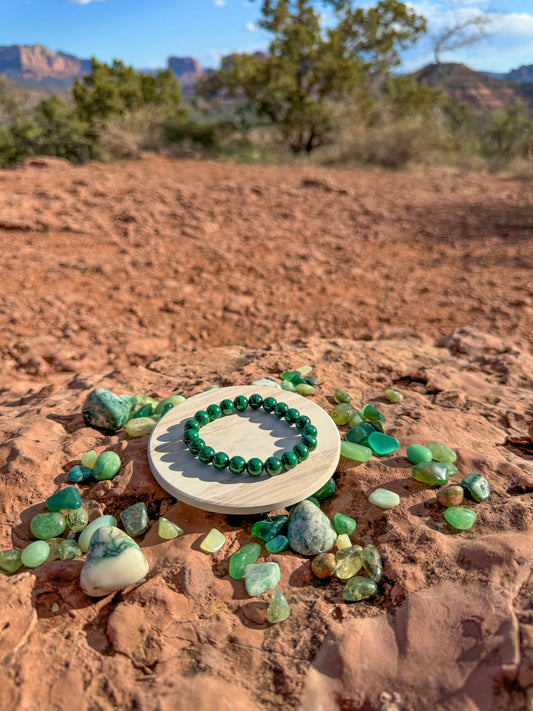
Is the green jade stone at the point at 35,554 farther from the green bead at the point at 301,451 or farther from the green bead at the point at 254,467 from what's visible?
the green bead at the point at 301,451

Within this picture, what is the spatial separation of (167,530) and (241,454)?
0.41 m

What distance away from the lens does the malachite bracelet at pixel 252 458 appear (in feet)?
5.66

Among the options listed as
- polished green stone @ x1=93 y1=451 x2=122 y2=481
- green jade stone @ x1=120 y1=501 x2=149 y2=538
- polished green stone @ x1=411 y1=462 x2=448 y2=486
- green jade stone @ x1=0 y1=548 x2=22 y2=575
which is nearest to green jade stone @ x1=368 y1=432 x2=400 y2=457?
polished green stone @ x1=411 y1=462 x2=448 y2=486

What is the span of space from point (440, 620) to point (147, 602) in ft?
2.87

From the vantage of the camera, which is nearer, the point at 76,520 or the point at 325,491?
the point at 76,520

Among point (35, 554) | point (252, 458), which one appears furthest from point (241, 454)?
point (35, 554)

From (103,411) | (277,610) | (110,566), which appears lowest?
(277,610)

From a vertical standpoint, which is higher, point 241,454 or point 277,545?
point 241,454

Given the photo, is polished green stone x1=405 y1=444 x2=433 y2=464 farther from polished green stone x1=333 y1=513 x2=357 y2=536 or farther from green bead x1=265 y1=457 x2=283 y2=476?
green bead x1=265 y1=457 x2=283 y2=476

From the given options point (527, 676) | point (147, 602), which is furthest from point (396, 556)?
point (147, 602)

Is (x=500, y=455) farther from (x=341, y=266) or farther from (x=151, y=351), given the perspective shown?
Result: (x=341, y=266)

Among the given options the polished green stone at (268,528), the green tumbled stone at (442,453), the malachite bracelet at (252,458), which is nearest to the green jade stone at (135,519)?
the malachite bracelet at (252,458)

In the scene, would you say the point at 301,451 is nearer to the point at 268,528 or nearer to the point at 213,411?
the point at 268,528

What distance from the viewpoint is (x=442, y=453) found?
1873mm
